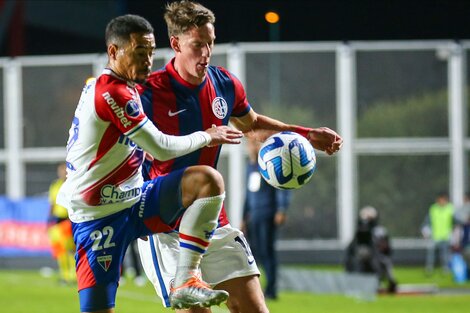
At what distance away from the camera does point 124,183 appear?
5516 millimetres

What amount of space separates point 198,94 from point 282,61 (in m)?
15.2

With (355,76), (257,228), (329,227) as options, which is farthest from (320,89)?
(257,228)

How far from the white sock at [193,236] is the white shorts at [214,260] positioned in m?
0.43

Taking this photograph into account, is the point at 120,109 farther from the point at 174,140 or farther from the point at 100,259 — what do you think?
the point at 100,259

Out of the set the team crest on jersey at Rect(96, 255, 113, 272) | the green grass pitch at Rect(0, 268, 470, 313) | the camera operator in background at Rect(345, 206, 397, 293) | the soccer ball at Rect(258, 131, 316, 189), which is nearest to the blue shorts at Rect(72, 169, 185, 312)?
the team crest on jersey at Rect(96, 255, 113, 272)

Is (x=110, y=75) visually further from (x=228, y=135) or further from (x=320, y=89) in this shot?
(x=320, y=89)

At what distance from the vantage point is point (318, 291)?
1420 cm

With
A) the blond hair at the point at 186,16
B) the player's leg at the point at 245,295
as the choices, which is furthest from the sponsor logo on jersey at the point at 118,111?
the player's leg at the point at 245,295

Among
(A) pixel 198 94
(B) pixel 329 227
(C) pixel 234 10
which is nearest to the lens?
(A) pixel 198 94

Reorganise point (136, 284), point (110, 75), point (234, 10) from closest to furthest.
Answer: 1. point (110, 75)
2. point (136, 284)
3. point (234, 10)

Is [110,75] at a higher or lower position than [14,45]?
lower

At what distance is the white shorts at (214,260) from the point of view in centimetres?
598

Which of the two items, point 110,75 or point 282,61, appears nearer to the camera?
point 110,75

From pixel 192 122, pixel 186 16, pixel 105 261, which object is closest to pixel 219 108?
pixel 192 122
